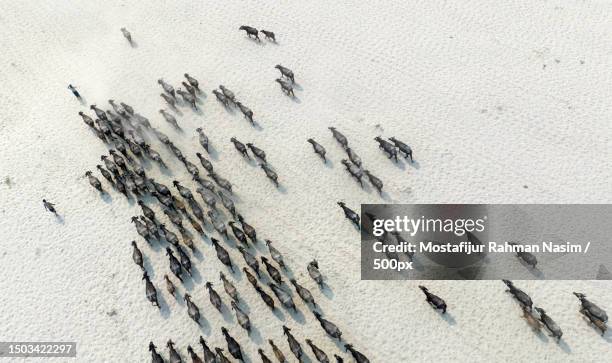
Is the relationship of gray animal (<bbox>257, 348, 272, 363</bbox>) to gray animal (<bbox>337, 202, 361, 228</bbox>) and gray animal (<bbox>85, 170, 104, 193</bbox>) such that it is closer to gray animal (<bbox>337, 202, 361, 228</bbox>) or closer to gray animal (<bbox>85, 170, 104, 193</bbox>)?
gray animal (<bbox>337, 202, 361, 228</bbox>)

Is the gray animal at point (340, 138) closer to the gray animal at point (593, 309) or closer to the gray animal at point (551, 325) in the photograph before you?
the gray animal at point (551, 325)

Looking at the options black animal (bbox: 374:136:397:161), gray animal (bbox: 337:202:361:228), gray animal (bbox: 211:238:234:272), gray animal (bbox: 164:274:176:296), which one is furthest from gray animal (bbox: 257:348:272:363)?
black animal (bbox: 374:136:397:161)

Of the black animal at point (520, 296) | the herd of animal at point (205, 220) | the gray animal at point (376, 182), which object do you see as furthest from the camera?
the gray animal at point (376, 182)

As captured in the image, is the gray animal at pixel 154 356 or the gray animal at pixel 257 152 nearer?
the gray animal at pixel 154 356

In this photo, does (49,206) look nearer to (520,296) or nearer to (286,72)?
(286,72)

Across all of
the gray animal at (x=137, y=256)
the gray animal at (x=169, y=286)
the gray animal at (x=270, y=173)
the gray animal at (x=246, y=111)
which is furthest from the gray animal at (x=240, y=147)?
the gray animal at (x=169, y=286)

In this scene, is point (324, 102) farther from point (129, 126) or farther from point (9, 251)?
point (9, 251)
